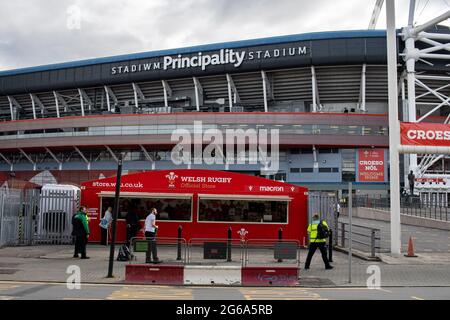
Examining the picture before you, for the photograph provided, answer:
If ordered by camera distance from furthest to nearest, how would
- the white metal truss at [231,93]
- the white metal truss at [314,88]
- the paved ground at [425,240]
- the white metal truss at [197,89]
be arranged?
the white metal truss at [197,89], the white metal truss at [231,93], the white metal truss at [314,88], the paved ground at [425,240]

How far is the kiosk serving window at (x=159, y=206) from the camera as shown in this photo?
21656 mm

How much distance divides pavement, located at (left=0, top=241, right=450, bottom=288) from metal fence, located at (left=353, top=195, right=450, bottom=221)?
56.0 ft

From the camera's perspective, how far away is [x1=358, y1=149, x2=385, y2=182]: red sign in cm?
5522

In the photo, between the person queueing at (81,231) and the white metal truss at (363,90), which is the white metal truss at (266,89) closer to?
the white metal truss at (363,90)

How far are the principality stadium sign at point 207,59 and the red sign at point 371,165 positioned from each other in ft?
46.1

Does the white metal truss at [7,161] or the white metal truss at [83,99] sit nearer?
the white metal truss at [83,99]

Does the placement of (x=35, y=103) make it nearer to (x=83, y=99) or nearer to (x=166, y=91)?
(x=83, y=99)

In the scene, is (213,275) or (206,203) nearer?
(213,275)

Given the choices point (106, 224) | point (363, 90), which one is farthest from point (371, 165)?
point (106, 224)

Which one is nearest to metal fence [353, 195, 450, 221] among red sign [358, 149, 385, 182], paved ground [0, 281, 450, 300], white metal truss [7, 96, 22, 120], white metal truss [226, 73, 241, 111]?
red sign [358, 149, 385, 182]

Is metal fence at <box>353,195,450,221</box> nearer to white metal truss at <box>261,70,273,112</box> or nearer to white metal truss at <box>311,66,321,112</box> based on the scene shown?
white metal truss at <box>311,66,321,112</box>

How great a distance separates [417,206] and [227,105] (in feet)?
94.9

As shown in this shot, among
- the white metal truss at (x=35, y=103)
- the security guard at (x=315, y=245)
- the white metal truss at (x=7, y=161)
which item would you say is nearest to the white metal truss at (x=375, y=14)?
the white metal truss at (x=35, y=103)

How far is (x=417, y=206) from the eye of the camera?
3938cm
